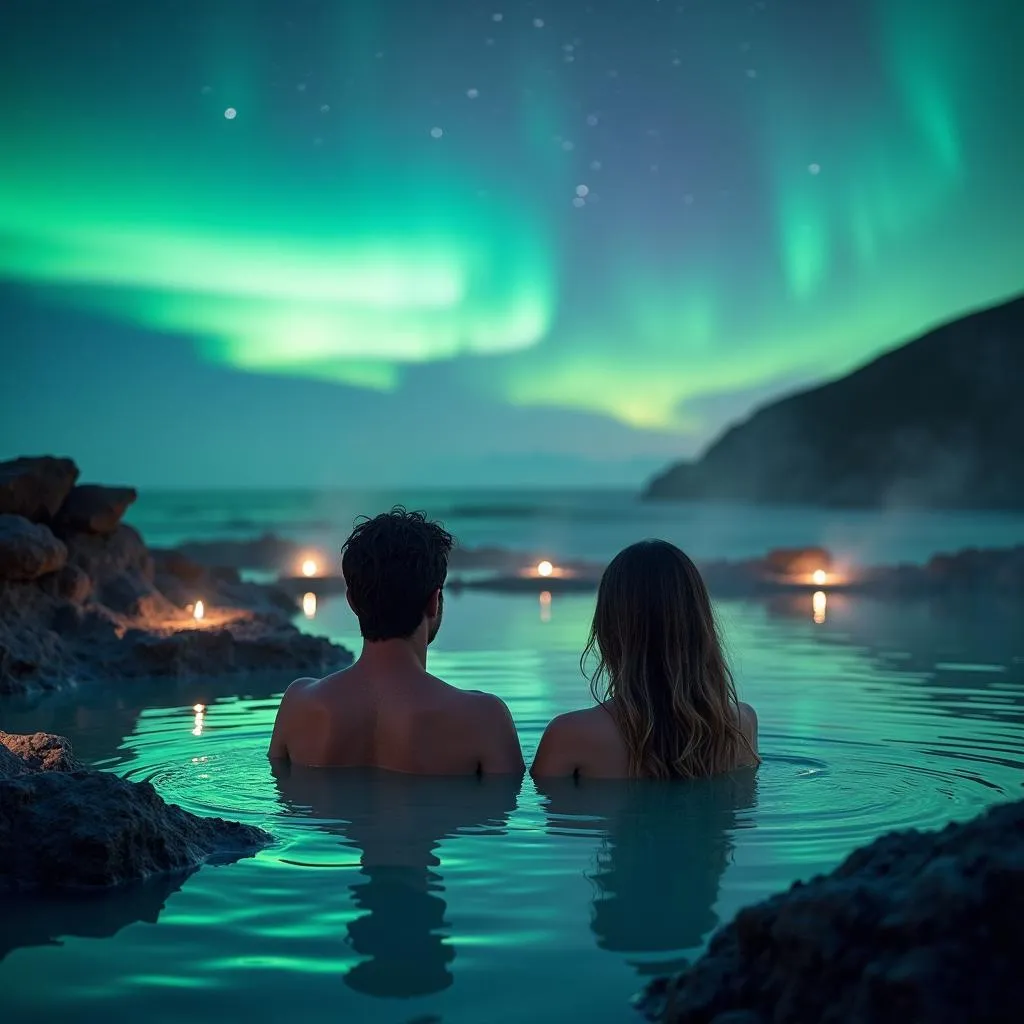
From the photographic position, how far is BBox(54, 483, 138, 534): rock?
11773 mm

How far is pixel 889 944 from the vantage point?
245cm

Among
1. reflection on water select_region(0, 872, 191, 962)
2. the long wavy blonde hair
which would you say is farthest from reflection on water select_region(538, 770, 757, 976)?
reflection on water select_region(0, 872, 191, 962)

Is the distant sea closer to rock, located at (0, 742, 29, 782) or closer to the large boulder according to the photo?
the large boulder

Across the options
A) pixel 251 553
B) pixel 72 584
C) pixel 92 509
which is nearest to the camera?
pixel 72 584

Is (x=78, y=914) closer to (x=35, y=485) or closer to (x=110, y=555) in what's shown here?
(x=35, y=485)

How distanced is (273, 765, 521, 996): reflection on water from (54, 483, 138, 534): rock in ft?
22.6

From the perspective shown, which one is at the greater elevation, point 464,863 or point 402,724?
point 402,724

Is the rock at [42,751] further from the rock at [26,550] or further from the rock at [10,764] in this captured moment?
the rock at [26,550]

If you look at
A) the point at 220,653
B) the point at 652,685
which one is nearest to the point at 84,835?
the point at 652,685

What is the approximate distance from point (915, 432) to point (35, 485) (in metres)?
77.1

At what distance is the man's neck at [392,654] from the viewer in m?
5.02

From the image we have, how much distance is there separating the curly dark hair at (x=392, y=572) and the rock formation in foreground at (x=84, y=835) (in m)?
1.16

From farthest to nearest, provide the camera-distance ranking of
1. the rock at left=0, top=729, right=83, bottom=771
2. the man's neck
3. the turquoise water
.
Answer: the man's neck < the rock at left=0, top=729, right=83, bottom=771 < the turquoise water

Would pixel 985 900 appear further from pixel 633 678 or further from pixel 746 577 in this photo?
pixel 746 577
